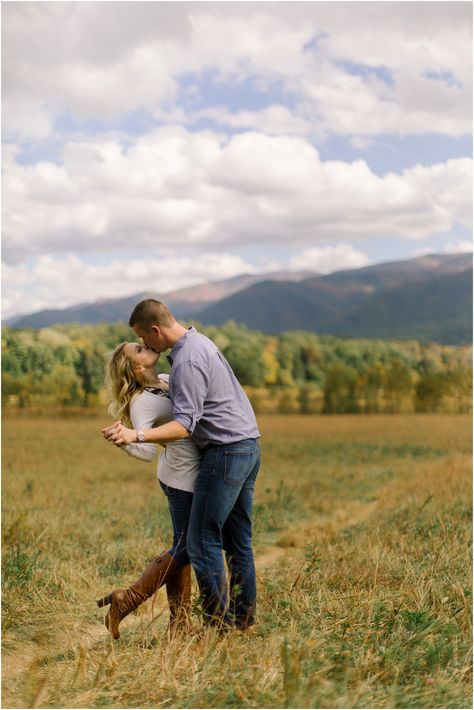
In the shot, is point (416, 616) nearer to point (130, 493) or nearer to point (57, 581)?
point (57, 581)

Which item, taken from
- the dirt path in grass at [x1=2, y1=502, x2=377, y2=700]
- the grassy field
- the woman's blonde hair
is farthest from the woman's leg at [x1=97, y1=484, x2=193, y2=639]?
the woman's blonde hair

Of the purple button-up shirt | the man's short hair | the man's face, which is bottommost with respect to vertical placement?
the purple button-up shirt

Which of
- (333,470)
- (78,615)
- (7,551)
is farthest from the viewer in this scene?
(333,470)

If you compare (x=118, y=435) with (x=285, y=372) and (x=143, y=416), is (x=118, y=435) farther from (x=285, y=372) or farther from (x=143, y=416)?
(x=285, y=372)

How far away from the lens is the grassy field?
3891 millimetres

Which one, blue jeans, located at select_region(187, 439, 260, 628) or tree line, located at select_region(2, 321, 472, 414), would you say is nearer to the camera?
blue jeans, located at select_region(187, 439, 260, 628)

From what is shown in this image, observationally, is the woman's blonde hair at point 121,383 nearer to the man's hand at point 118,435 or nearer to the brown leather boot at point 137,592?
the man's hand at point 118,435

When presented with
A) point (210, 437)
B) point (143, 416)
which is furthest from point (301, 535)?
point (143, 416)

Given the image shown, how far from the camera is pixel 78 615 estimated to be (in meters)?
5.82

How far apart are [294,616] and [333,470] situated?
15.4 meters

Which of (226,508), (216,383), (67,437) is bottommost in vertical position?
(67,437)

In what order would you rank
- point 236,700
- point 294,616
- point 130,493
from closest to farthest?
point 236,700 → point 294,616 → point 130,493

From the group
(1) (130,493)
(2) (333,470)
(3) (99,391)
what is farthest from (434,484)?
(3) (99,391)

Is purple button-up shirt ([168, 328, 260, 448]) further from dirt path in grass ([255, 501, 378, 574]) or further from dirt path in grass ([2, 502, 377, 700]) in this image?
dirt path in grass ([255, 501, 378, 574])
